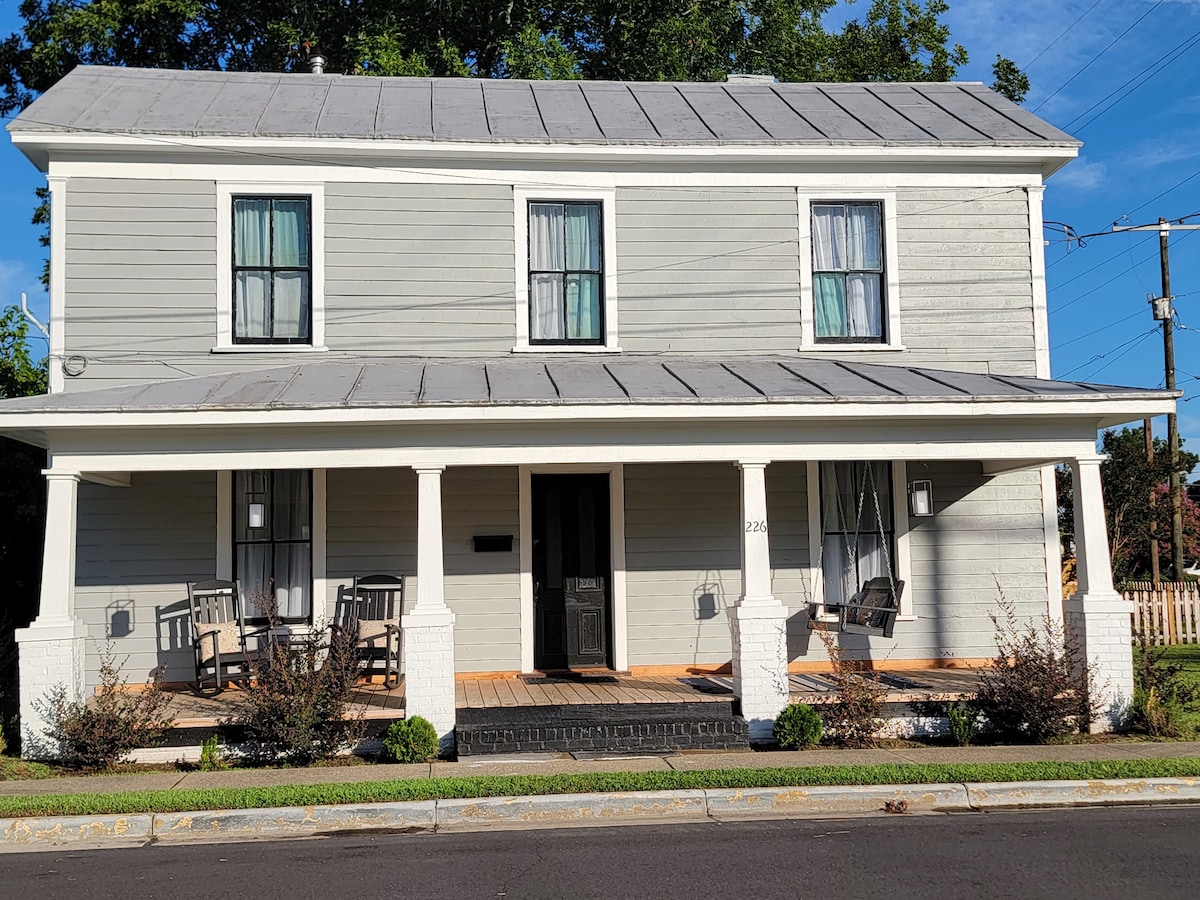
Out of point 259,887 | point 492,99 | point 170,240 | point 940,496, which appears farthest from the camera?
point 492,99

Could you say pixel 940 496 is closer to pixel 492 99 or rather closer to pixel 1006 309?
pixel 1006 309

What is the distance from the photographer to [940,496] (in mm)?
12820

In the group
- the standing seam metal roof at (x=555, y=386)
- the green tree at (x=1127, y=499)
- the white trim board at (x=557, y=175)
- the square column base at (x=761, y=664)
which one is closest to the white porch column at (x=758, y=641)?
the square column base at (x=761, y=664)

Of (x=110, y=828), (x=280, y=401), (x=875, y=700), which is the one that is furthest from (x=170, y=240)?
(x=875, y=700)

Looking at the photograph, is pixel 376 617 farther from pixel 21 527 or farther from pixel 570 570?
pixel 21 527

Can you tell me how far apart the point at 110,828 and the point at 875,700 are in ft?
20.3

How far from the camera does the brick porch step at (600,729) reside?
31.1ft

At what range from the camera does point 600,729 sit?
9602 mm

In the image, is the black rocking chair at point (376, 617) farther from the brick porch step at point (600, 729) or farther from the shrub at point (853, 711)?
the shrub at point (853, 711)

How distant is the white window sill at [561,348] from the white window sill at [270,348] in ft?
7.04

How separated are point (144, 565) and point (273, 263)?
354 cm

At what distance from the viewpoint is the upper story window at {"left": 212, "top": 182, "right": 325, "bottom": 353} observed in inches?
470

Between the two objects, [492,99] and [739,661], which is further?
[492,99]

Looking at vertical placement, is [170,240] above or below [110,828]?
above
